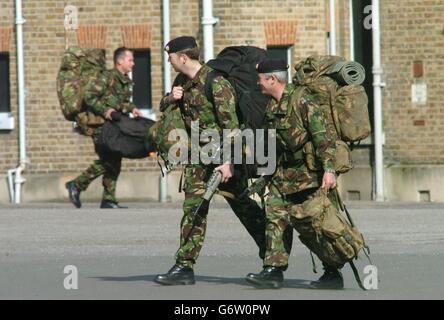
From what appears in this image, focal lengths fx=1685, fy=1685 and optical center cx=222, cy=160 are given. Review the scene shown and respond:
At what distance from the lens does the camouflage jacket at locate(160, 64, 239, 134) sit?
12.5 meters

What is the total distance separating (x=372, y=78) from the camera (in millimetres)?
25750

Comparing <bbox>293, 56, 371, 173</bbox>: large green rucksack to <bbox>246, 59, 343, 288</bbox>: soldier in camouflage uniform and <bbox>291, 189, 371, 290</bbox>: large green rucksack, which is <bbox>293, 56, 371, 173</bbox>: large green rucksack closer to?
<bbox>246, 59, 343, 288</bbox>: soldier in camouflage uniform

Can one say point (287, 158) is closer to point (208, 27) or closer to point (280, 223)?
point (280, 223)

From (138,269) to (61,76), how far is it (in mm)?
7491

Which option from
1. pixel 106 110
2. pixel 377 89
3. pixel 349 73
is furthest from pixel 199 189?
pixel 377 89

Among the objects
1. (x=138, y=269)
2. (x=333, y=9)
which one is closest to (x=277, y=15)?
(x=333, y=9)

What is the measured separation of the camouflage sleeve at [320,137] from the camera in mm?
12133

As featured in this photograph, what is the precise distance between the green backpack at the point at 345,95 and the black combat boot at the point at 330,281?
0.99m

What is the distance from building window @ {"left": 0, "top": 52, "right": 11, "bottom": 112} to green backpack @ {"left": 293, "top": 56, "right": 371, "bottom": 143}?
1437cm

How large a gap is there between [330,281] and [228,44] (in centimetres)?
1292

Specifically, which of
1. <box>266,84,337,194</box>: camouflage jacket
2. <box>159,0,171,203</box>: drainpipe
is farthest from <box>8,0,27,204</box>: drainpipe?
<box>266,84,337,194</box>: camouflage jacket

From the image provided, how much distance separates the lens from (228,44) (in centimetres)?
2511

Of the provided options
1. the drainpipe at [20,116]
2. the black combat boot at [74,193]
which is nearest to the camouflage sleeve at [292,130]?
the black combat boot at [74,193]
